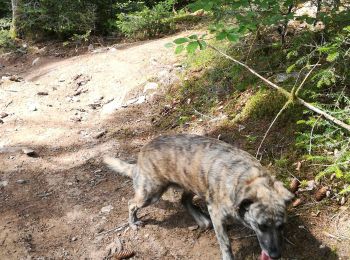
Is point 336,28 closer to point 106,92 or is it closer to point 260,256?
point 260,256

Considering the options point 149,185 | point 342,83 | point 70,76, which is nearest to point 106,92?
point 70,76

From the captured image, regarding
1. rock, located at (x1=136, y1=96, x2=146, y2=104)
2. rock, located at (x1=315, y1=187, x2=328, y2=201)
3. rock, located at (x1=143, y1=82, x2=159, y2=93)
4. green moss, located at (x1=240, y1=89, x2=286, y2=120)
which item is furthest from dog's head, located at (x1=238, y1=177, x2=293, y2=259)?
rock, located at (x1=143, y1=82, x2=159, y2=93)

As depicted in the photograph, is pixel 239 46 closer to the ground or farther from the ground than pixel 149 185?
farther from the ground

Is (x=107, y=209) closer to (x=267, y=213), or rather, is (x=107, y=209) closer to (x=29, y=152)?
(x=29, y=152)

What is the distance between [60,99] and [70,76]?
55.2 inches

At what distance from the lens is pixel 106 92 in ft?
31.8

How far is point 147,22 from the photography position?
12969mm

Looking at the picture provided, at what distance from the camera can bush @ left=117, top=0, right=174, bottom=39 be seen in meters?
12.8

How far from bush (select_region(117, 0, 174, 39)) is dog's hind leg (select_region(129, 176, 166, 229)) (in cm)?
886

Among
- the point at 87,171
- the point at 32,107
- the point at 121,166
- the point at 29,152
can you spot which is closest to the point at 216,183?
→ the point at 121,166

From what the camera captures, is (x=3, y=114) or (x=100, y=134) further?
(x=3, y=114)

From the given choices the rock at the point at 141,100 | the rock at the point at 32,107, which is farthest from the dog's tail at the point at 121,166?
the rock at the point at 32,107

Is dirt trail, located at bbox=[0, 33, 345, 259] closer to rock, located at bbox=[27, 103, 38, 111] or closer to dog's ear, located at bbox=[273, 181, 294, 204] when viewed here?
rock, located at bbox=[27, 103, 38, 111]

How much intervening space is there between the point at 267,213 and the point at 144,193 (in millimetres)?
1820
